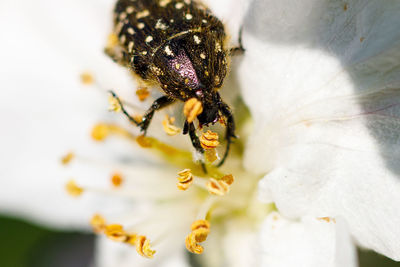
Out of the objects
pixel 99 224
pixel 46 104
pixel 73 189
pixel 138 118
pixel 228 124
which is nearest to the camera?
pixel 228 124

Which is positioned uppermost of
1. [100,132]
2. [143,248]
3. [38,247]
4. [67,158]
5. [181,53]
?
[181,53]

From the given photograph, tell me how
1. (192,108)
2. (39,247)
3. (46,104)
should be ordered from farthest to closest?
(39,247), (46,104), (192,108)

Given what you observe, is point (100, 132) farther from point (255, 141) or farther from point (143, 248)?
point (255, 141)

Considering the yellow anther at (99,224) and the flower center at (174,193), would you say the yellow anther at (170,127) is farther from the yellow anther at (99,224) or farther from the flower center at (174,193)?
the yellow anther at (99,224)

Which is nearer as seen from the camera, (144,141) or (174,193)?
(144,141)

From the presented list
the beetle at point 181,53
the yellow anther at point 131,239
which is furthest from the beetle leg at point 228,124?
the yellow anther at point 131,239

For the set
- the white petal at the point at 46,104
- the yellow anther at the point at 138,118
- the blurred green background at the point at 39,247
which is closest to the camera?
the yellow anther at the point at 138,118

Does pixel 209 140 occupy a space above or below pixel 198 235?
above

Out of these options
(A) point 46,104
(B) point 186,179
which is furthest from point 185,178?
(A) point 46,104
